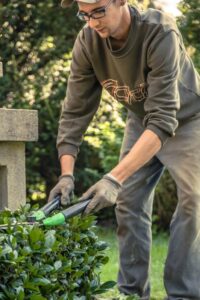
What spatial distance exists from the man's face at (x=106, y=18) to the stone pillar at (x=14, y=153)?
778 mm

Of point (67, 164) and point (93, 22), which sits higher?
point (93, 22)

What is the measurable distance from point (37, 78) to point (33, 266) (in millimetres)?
6933

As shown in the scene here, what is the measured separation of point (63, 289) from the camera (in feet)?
10.7

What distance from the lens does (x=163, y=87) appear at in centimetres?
384

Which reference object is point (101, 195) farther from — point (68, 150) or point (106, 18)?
point (106, 18)

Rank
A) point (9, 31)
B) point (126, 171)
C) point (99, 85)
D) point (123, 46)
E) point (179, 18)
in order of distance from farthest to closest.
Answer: point (9, 31) → point (179, 18) → point (99, 85) → point (123, 46) → point (126, 171)

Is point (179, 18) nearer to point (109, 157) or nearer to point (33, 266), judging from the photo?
point (109, 157)

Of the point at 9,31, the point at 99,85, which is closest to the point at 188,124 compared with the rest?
the point at 99,85

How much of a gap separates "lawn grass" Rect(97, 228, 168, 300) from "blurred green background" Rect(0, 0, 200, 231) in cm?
46

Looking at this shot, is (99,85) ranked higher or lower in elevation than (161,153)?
higher

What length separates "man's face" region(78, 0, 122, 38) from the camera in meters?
3.71

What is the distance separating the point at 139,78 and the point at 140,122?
53 cm

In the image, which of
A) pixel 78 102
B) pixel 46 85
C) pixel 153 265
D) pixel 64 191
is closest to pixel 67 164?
pixel 64 191

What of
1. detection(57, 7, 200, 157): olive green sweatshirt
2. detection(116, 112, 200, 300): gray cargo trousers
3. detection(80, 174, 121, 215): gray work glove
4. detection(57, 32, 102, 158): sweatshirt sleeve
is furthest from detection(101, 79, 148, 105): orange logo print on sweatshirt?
detection(80, 174, 121, 215): gray work glove
